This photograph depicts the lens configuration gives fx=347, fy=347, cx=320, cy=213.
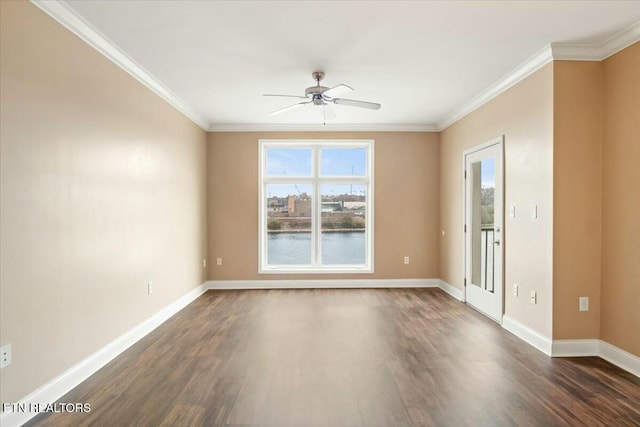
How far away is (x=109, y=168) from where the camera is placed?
3016mm

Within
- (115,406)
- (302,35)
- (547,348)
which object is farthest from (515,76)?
(115,406)

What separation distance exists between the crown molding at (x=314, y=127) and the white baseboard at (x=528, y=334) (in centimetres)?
334

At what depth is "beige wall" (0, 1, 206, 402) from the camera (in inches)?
80.0

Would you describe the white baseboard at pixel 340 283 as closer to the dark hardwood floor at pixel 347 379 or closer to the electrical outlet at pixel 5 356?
the dark hardwood floor at pixel 347 379

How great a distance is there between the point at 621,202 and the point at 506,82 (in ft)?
5.42

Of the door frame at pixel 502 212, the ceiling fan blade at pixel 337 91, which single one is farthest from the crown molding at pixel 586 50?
the ceiling fan blade at pixel 337 91

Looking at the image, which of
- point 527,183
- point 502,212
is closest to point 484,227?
point 502,212

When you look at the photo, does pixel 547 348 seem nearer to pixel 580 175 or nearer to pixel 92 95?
pixel 580 175

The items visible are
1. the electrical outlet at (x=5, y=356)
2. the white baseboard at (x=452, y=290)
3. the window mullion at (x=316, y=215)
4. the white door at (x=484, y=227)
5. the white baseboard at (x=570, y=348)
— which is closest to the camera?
the electrical outlet at (x=5, y=356)

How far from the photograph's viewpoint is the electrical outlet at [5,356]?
1.92m

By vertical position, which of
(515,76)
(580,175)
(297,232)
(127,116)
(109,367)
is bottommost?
(109,367)

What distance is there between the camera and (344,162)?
19.9 ft

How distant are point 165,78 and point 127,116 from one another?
2.26 feet

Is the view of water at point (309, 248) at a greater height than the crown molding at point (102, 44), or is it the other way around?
the crown molding at point (102, 44)
